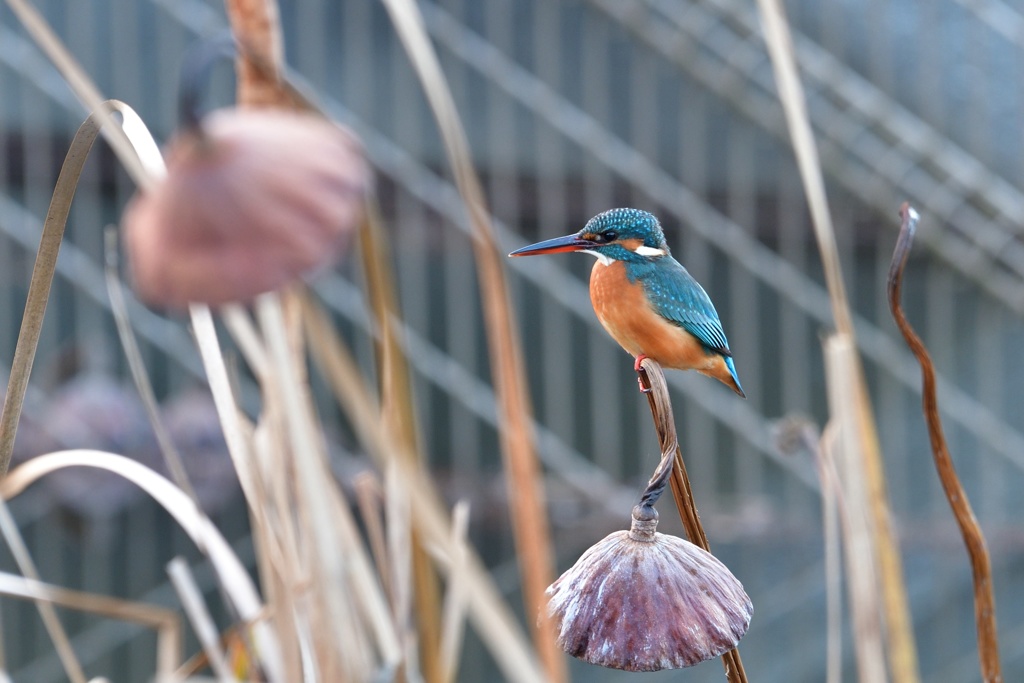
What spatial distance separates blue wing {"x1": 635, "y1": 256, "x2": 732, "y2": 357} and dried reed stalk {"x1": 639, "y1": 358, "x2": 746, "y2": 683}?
0.02 meters

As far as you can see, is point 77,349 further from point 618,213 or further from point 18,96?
point 618,213

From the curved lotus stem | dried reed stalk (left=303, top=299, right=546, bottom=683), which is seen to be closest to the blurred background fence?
the curved lotus stem

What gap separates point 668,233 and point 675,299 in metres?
1.37

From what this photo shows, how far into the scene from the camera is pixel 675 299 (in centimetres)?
24

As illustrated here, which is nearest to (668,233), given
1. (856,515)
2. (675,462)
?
(856,515)

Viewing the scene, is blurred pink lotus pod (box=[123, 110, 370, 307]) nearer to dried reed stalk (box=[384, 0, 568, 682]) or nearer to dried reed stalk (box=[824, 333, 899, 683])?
dried reed stalk (box=[384, 0, 568, 682])

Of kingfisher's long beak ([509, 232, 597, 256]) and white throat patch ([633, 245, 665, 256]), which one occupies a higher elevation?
white throat patch ([633, 245, 665, 256])

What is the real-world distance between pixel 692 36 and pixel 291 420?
145 cm

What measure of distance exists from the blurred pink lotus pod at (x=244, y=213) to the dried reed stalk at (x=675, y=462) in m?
0.09

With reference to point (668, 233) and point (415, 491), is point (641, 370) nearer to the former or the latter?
point (415, 491)

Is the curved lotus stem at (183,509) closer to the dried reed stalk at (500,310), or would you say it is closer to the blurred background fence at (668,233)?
the dried reed stalk at (500,310)

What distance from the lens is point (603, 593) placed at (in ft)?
0.62

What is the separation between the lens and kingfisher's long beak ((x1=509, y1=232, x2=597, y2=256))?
0.19 m

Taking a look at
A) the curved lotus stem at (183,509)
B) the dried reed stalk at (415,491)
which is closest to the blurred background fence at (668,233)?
the curved lotus stem at (183,509)
